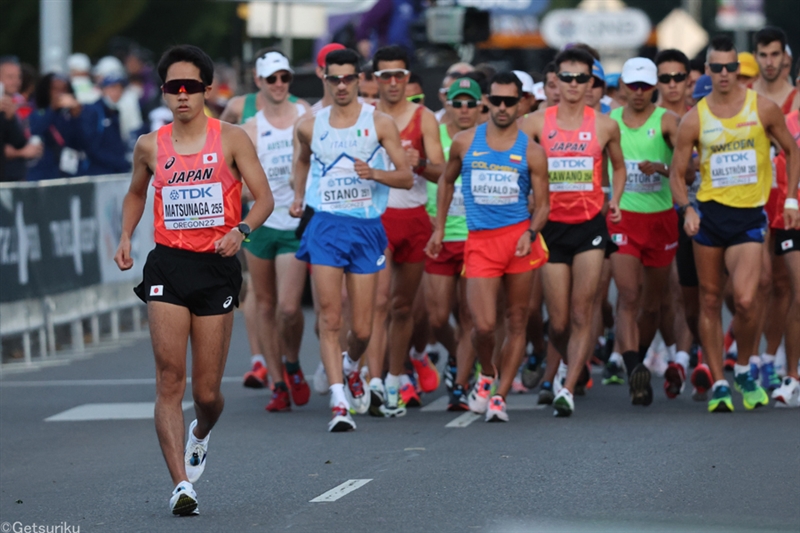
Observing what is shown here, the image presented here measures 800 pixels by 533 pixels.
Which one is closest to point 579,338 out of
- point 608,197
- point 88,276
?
point 608,197

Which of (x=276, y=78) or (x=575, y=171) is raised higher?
(x=276, y=78)

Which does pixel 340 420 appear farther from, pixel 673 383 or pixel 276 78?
pixel 276 78

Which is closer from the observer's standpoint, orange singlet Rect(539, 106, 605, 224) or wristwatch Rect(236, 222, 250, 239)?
wristwatch Rect(236, 222, 250, 239)

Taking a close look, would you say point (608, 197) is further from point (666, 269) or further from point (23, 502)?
point (23, 502)

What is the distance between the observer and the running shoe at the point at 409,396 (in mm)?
12688

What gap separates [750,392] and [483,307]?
193cm

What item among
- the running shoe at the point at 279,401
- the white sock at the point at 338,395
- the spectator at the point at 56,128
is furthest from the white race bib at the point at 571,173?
the spectator at the point at 56,128

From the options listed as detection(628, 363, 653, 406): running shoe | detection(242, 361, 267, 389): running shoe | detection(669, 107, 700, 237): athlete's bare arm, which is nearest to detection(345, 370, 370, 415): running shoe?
detection(628, 363, 653, 406): running shoe

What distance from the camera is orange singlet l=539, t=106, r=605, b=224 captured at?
11.9 m

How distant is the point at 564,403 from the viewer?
11.6 metres

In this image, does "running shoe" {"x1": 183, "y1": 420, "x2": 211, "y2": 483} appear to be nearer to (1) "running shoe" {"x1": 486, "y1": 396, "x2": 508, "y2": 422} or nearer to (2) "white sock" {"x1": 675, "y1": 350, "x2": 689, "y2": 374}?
(1) "running shoe" {"x1": 486, "y1": 396, "x2": 508, "y2": 422}

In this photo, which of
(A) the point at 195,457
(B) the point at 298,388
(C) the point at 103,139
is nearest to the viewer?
(A) the point at 195,457

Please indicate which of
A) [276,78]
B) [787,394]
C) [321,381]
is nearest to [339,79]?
[276,78]

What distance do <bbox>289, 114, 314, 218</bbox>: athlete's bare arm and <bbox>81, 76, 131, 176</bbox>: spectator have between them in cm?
754
